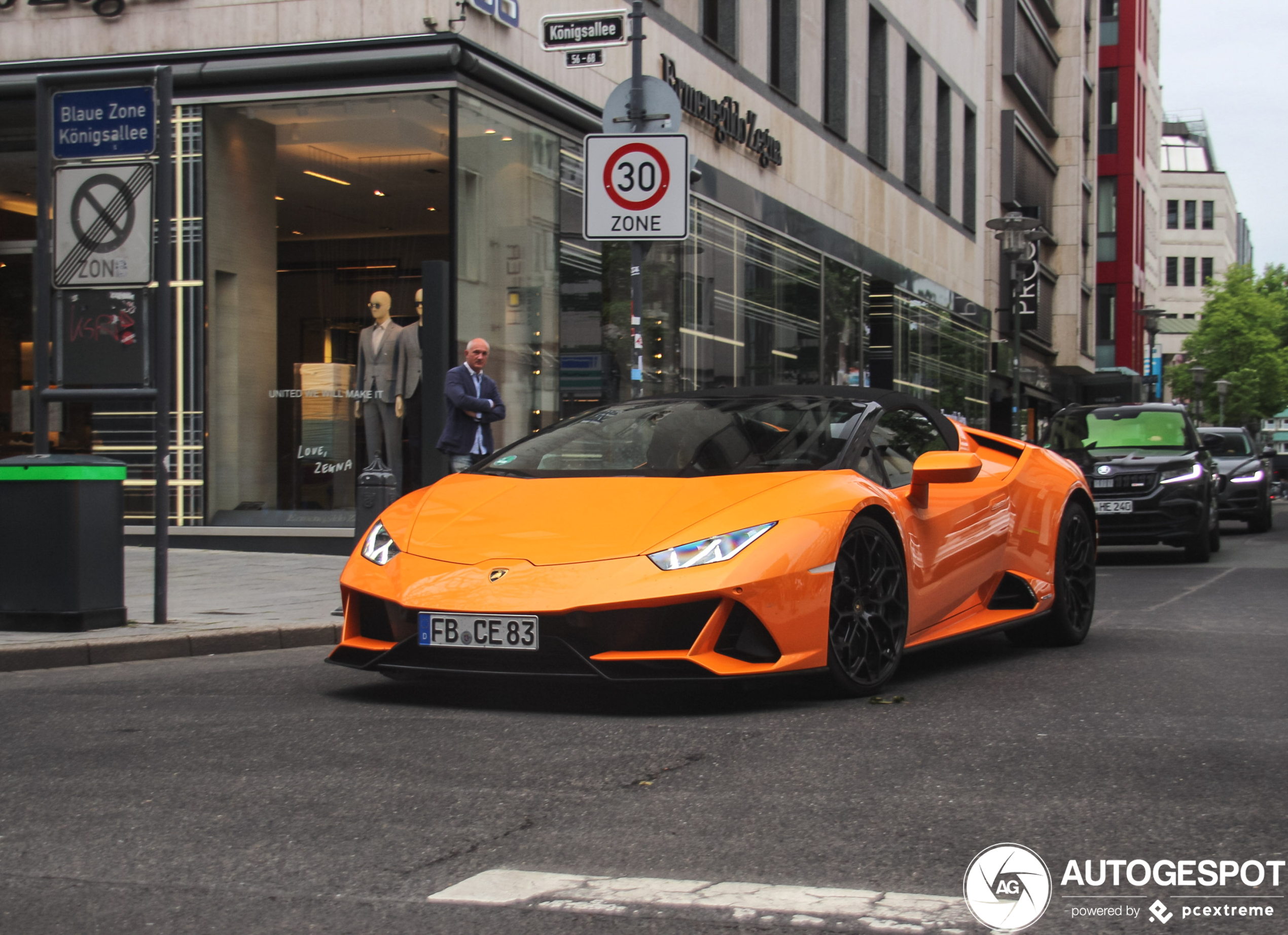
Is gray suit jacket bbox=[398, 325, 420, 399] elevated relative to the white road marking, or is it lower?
elevated

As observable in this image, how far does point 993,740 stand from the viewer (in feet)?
15.8

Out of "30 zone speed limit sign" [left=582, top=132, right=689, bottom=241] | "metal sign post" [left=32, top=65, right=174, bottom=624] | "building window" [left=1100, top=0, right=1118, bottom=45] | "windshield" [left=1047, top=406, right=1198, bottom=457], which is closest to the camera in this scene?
"metal sign post" [left=32, top=65, right=174, bottom=624]

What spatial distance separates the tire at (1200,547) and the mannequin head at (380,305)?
7861 millimetres

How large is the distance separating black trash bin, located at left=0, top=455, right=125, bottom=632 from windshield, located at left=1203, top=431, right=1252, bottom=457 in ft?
56.1

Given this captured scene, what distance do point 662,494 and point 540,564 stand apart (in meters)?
0.59

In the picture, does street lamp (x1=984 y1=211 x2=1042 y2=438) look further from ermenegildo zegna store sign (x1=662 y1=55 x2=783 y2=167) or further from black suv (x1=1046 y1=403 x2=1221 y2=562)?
black suv (x1=1046 y1=403 x2=1221 y2=562)

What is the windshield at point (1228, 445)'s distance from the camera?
21.1 meters

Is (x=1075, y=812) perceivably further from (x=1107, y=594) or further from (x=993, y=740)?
(x=1107, y=594)

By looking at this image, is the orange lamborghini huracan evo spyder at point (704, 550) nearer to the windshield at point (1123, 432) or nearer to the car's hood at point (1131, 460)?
the car's hood at point (1131, 460)

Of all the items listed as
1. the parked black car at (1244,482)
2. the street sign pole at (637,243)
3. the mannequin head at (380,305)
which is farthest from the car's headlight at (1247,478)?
the street sign pole at (637,243)

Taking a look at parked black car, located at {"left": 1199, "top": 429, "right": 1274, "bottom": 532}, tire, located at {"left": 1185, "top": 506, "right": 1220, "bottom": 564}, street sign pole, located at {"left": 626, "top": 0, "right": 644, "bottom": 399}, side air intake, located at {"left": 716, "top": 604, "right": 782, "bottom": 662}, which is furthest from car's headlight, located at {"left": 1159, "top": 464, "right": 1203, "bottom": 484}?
side air intake, located at {"left": 716, "top": 604, "right": 782, "bottom": 662}

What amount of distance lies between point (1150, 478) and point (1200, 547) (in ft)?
2.68

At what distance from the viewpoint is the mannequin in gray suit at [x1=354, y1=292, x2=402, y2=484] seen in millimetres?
13969

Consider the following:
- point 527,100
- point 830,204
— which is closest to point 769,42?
point 830,204
